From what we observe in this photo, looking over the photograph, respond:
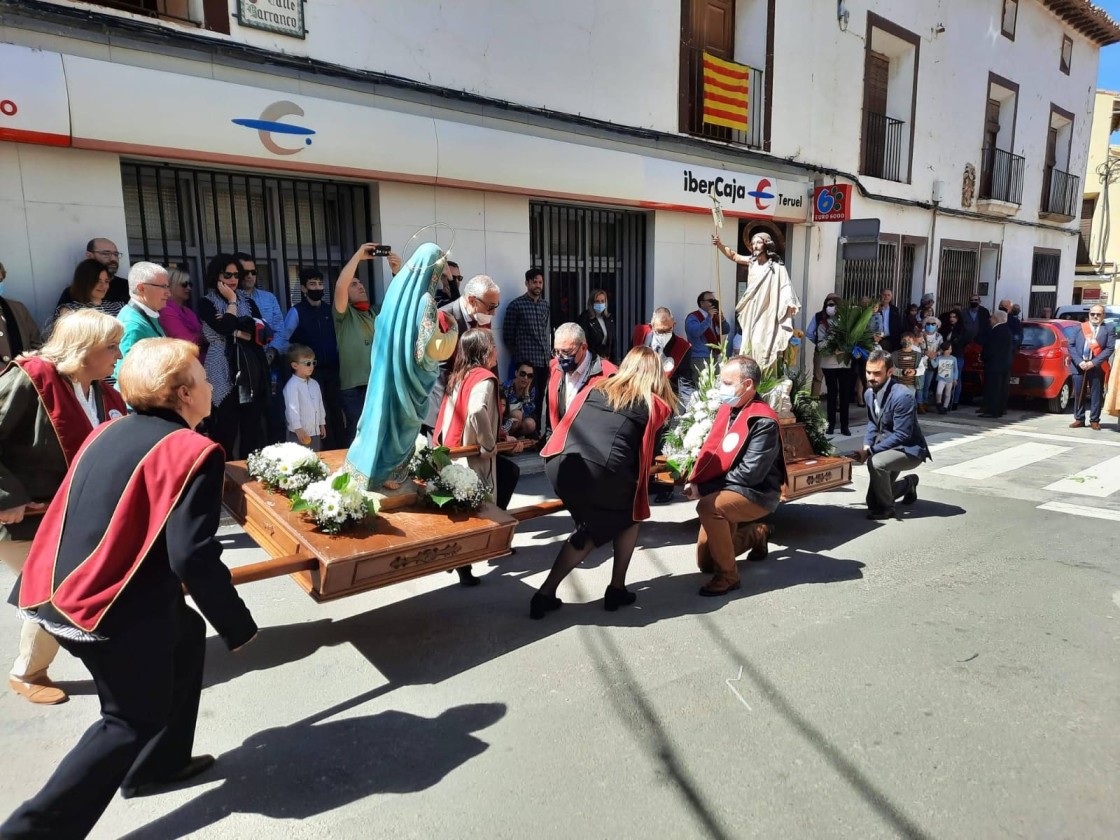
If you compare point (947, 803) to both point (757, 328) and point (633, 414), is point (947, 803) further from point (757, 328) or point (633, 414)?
point (757, 328)

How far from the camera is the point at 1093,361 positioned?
10.8 metres

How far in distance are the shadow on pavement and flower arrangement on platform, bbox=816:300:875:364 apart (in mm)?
8419

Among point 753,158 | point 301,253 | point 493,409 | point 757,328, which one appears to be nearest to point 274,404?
point 301,253

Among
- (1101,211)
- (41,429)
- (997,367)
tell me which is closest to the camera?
(41,429)

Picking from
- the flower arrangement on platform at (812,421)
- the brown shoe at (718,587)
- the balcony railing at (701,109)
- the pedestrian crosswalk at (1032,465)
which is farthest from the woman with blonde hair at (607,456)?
the balcony railing at (701,109)

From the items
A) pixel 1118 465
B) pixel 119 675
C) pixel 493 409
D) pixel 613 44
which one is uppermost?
pixel 613 44

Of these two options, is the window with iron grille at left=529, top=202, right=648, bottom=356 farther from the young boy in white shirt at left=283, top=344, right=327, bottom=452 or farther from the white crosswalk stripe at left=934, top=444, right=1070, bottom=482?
the white crosswalk stripe at left=934, top=444, right=1070, bottom=482

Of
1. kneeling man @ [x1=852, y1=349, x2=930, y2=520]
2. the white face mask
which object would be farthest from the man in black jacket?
kneeling man @ [x1=852, y1=349, x2=930, y2=520]

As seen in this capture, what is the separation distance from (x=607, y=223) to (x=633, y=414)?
6.82 m

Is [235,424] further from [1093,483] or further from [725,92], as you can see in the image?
[725,92]

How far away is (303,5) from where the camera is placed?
22.6 ft

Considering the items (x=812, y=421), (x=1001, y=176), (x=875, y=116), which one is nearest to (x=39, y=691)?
(x=812, y=421)

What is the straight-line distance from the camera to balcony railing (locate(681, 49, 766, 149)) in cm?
1073

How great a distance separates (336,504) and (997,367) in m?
11.7
